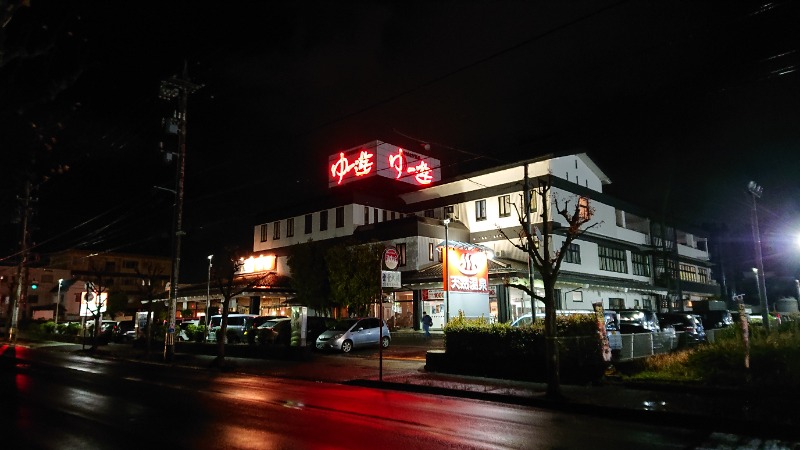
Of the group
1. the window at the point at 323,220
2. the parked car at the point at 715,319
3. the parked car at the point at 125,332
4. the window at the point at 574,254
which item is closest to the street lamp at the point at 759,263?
the parked car at the point at 715,319

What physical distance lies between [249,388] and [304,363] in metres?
6.87

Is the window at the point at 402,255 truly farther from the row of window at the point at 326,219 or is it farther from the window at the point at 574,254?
the window at the point at 574,254

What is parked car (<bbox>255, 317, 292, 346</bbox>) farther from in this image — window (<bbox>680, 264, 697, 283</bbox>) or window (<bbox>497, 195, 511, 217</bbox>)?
window (<bbox>680, 264, 697, 283</bbox>)

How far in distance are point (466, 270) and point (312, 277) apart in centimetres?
1975

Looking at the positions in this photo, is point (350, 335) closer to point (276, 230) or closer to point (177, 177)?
point (177, 177)

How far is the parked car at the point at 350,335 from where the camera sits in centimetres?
2506

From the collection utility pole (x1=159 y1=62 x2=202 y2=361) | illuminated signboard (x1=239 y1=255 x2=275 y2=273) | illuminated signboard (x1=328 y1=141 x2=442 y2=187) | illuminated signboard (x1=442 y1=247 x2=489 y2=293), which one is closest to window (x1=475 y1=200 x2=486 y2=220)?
illuminated signboard (x1=328 y1=141 x2=442 y2=187)

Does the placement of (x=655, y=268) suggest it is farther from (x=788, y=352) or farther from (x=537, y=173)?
(x=788, y=352)

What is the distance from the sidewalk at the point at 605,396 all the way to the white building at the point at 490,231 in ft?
57.2

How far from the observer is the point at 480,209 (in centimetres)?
4278

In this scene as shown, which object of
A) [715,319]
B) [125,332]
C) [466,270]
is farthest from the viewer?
[125,332]

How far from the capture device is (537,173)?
4106cm

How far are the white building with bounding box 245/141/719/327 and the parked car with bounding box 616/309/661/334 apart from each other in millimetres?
10370

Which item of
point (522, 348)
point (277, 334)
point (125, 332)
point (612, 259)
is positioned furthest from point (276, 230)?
point (522, 348)
